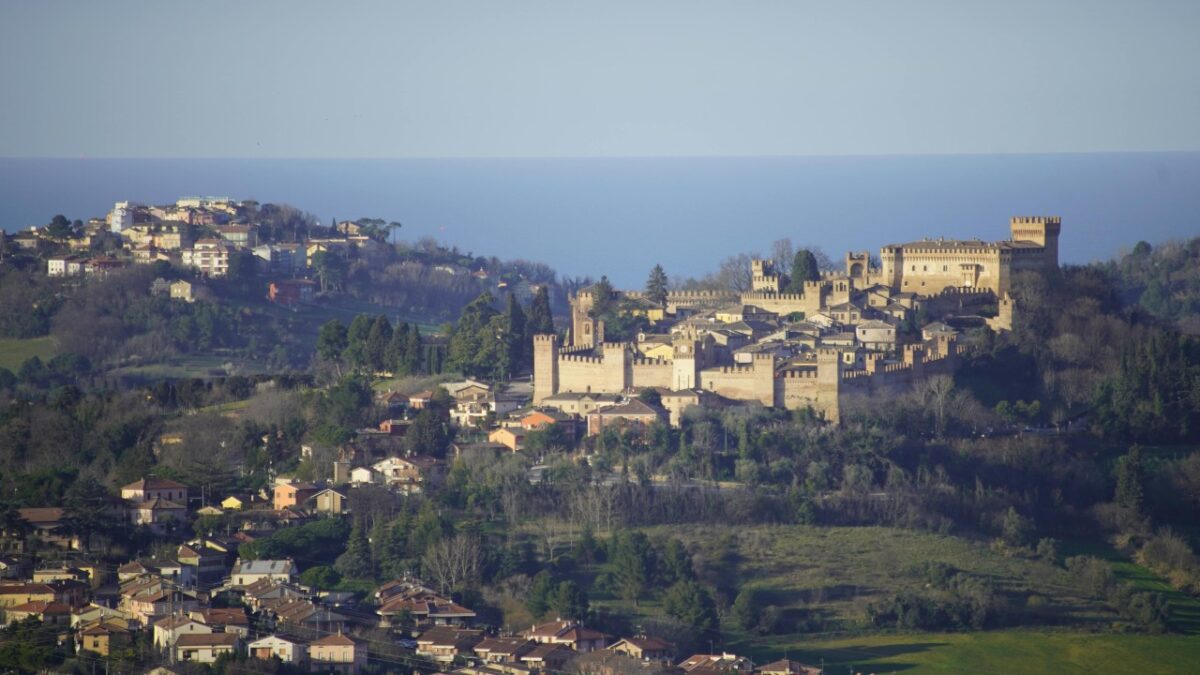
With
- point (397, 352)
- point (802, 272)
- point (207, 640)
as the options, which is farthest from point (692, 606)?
point (802, 272)

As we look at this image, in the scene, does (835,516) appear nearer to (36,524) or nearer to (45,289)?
(36,524)

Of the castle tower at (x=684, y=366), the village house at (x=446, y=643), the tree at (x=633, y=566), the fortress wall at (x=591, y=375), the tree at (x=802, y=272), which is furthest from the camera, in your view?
the tree at (x=802, y=272)

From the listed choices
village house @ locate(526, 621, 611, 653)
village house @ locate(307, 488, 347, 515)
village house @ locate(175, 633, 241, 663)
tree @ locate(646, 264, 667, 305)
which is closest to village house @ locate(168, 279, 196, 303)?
tree @ locate(646, 264, 667, 305)

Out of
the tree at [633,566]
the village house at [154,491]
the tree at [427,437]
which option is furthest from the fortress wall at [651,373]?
the village house at [154,491]

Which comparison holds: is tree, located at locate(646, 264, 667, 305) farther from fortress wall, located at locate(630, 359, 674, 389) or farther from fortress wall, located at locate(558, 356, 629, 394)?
fortress wall, located at locate(630, 359, 674, 389)

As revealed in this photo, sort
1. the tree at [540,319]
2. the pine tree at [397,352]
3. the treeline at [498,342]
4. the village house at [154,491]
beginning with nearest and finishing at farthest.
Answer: the village house at [154,491]
the treeline at [498,342]
the tree at [540,319]
the pine tree at [397,352]

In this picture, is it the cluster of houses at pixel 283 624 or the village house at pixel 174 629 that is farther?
the village house at pixel 174 629

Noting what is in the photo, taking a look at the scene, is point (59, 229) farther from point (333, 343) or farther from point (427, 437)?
point (427, 437)

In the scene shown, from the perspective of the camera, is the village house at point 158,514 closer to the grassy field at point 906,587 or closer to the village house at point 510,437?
the village house at point 510,437
